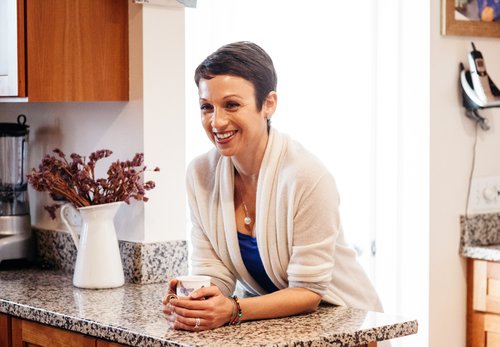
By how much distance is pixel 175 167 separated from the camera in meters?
2.89

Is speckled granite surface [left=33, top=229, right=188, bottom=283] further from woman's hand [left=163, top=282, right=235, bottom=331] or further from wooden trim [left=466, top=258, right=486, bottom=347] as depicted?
wooden trim [left=466, top=258, right=486, bottom=347]

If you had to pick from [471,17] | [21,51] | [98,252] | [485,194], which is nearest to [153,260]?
[98,252]

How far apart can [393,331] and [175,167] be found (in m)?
1.00

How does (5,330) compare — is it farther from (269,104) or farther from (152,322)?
(269,104)

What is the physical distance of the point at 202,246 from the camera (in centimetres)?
247

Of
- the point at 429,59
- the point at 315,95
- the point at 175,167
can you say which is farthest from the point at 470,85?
the point at 175,167

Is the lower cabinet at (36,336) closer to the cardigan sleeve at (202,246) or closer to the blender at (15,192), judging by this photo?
the cardigan sleeve at (202,246)

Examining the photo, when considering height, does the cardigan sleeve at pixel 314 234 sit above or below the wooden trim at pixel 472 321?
above

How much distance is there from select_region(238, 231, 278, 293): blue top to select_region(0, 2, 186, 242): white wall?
50cm

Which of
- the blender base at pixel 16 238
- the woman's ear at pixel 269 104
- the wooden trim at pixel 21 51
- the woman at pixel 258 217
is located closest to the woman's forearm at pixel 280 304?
the woman at pixel 258 217

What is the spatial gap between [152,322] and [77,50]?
968 millimetres

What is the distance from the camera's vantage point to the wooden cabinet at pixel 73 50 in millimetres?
2711

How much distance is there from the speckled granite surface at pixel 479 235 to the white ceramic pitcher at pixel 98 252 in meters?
1.41

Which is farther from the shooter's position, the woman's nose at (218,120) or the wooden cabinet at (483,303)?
the wooden cabinet at (483,303)
